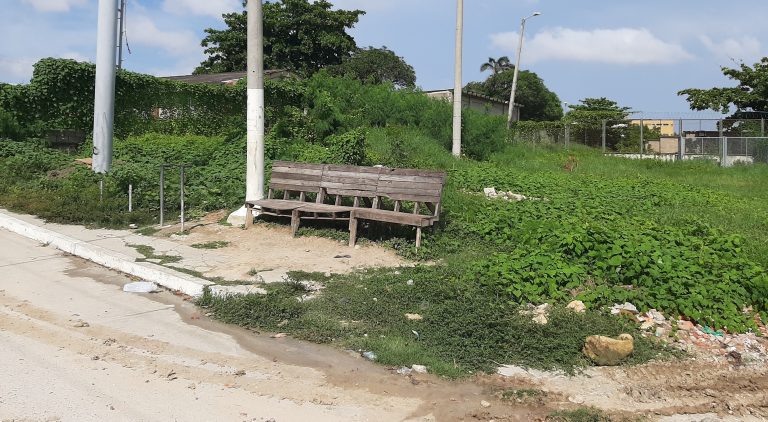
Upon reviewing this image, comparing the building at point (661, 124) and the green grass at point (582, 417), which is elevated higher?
the building at point (661, 124)

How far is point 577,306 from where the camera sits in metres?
5.99

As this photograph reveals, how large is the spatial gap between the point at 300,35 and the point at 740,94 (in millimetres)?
28146

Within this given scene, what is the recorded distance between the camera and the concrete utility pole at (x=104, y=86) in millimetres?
12742

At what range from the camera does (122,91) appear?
17.8 metres

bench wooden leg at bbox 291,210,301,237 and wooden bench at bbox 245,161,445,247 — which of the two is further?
bench wooden leg at bbox 291,210,301,237

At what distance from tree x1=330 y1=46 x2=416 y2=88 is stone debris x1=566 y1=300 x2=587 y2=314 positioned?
140ft

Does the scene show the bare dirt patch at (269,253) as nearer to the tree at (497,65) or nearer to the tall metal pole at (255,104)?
the tall metal pole at (255,104)

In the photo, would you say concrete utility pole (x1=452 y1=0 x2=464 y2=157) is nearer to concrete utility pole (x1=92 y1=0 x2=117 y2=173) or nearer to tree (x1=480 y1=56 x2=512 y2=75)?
concrete utility pole (x1=92 y1=0 x2=117 y2=173)

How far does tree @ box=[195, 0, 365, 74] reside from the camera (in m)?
44.6

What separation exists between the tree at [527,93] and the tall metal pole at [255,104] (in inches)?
2073

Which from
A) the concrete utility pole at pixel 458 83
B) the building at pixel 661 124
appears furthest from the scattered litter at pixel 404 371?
the building at pixel 661 124

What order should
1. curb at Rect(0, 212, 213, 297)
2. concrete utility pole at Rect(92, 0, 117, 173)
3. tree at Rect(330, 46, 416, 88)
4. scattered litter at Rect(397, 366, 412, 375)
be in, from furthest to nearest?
tree at Rect(330, 46, 416, 88) → concrete utility pole at Rect(92, 0, 117, 173) → curb at Rect(0, 212, 213, 297) → scattered litter at Rect(397, 366, 412, 375)

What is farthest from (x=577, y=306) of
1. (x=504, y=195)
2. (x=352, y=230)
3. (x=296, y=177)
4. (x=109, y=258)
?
(x=504, y=195)

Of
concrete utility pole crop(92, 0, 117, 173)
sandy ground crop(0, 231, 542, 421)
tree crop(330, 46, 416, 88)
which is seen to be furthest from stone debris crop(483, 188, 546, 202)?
tree crop(330, 46, 416, 88)
